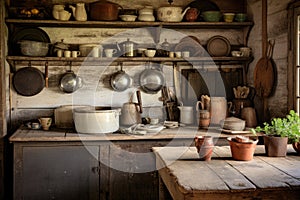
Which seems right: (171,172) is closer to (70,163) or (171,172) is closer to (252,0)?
(70,163)

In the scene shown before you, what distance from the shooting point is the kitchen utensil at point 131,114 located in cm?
342

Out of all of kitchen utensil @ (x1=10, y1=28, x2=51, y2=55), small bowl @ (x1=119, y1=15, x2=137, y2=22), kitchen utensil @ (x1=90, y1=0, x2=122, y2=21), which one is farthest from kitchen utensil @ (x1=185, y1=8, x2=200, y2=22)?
kitchen utensil @ (x1=10, y1=28, x2=51, y2=55)

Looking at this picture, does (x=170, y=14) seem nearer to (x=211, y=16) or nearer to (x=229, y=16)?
(x=211, y=16)

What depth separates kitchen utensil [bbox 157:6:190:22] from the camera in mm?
3508

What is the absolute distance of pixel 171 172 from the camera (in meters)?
1.77

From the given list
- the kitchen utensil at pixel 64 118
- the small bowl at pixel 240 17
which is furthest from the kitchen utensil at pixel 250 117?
the kitchen utensil at pixel 64 118

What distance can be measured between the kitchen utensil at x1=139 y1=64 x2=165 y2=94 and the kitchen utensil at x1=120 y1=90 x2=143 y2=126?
0.30 metres

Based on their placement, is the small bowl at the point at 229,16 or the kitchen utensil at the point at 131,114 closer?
the kitchen utensil at the point at 131,114

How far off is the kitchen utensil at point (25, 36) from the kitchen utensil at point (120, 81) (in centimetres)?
71

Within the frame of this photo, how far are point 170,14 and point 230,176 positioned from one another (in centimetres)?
215

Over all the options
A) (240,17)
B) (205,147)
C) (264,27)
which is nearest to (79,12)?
(240,17)

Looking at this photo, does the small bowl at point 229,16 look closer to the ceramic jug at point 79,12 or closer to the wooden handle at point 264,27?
the wooden handle at point 264,27

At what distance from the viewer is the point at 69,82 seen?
3580 mm

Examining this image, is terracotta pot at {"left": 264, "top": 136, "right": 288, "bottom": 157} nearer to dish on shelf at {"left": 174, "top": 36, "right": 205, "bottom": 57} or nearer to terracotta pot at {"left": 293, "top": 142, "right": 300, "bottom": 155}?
terracotta pot at {"left": 293, "top": 142, "right": 300, "bottom": 155}
